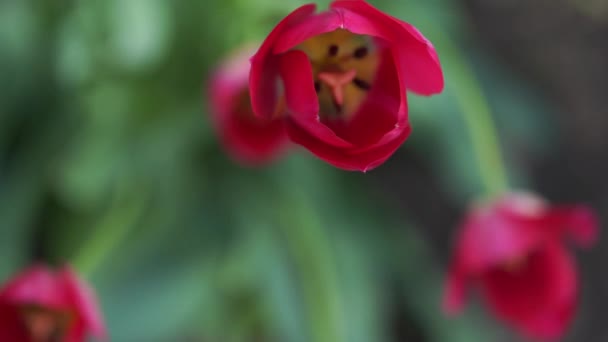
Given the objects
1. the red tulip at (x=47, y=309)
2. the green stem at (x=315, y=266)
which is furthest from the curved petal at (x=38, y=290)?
the green stem at (x=315, y=266)

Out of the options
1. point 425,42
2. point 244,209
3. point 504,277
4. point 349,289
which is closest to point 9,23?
point 244,209

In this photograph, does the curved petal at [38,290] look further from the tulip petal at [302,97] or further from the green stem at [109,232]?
the tulip petal at [302,97]

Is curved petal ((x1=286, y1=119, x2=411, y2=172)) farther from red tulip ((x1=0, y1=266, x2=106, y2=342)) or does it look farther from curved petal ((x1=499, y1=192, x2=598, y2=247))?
curved petal ((x1=499, y1=192, x2=598, y2=247))

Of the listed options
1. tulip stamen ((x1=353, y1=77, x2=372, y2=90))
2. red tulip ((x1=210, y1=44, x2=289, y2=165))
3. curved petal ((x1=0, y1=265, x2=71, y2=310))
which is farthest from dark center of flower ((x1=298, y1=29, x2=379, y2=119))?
curved petal ((x1=0, y1=265, x2=71, y2=310))

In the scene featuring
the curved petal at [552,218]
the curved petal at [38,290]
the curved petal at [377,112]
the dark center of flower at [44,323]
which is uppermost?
the curved petal at [377,112]

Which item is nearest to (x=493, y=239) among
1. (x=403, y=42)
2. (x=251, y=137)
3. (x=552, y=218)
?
(x=552, y=218)

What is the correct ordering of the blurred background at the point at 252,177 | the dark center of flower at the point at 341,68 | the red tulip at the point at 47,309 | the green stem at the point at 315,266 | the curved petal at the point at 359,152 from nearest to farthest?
the curved petal at the point at 359,152 < the dark center of flower at the point at 341,68 < the red tulip at the point at 47,309 < the green stem at the point at 315,266 < the blurred background at the point at 252,177

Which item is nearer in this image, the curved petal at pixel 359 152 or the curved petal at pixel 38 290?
the curved petal at pixel 359 152
